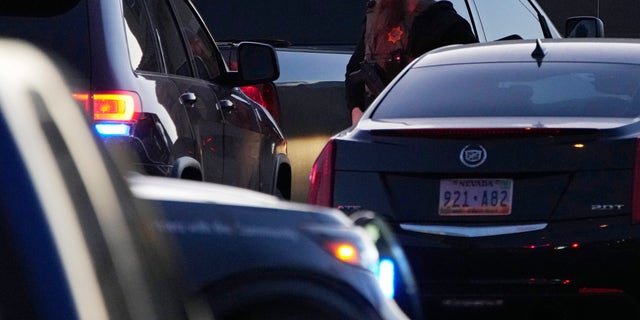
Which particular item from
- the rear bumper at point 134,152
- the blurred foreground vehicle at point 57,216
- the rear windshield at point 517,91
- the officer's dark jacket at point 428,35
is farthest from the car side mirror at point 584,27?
the blurred foreground vehicle at point 57,216

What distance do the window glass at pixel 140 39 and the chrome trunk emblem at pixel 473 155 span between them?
4.41ft

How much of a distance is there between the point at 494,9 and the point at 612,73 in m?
5.43

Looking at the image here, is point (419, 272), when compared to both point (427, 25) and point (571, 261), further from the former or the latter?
point (427, 25)

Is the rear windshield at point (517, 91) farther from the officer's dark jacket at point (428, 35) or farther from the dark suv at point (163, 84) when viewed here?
the officer's dark jacket at point (428, 35)

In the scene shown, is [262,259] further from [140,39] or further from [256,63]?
[256,63]

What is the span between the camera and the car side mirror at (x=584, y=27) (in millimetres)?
13664

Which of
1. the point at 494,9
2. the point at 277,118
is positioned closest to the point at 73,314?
the point at 277,118

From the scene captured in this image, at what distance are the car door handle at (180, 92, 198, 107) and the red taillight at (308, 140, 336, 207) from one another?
0.64 meters

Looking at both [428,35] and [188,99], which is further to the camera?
[428,35]

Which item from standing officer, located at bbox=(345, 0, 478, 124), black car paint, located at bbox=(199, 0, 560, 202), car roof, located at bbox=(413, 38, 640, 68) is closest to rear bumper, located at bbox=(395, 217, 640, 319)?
car roof, located at bbox=(413, 38, 640, 68)

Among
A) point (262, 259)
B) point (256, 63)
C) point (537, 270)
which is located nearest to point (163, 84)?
point (256, 63)

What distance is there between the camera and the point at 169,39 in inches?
316

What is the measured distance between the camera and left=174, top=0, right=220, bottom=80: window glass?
28.1 feet

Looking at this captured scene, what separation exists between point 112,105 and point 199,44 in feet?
6.44
